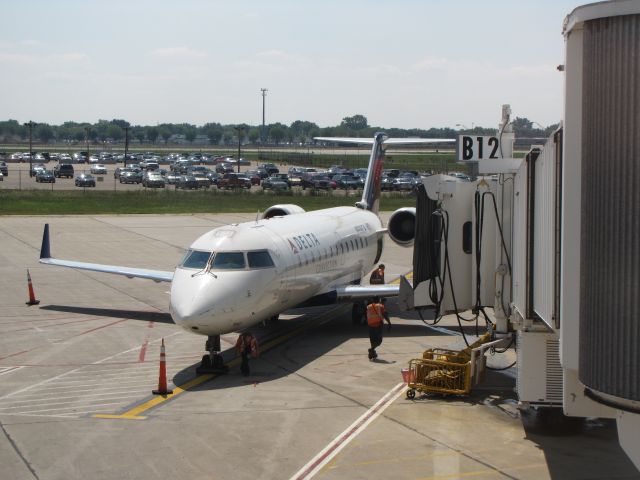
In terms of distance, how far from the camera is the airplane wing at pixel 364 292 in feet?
76.7

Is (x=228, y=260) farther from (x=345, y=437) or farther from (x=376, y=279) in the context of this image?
(x=376, y=279)

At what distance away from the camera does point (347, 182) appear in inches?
3472

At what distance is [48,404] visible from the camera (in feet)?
52.7

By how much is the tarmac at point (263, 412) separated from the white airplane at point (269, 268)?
3.70ft

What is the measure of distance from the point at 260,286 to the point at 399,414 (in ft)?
16.6

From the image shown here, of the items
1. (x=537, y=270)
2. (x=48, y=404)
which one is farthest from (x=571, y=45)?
(x=48, y=404)

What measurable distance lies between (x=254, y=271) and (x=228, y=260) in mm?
622

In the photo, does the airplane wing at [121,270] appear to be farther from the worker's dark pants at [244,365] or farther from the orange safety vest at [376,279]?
the worker's dark pants at [244,365]

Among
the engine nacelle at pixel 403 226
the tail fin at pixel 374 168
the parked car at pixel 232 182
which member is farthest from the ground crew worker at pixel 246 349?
the parked car at pixel 232 182

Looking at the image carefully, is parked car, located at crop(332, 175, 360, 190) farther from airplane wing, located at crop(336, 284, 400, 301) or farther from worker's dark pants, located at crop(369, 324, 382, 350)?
worker's dark pants, located at crop(369, 324, 382, 350)

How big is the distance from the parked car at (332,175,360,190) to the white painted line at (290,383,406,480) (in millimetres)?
67456

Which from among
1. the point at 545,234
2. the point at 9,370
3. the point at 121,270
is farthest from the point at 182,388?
the point at 545,234

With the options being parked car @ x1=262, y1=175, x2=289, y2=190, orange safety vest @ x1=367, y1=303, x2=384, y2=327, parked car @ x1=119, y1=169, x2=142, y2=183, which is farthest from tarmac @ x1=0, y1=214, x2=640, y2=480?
parked car @ x1=119, y1=169, x2=142, y2=183

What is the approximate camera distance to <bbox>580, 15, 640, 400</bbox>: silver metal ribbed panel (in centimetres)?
616
